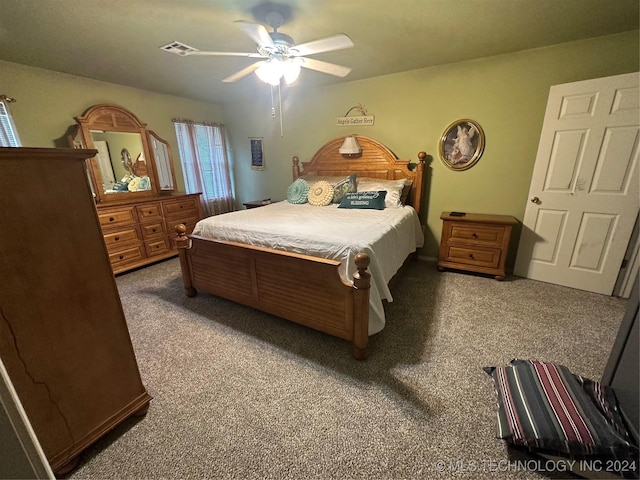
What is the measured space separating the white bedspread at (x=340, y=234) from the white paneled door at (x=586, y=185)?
1343mm

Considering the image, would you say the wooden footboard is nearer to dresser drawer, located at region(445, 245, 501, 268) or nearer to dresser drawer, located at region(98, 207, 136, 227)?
dresser drawer, located at region(98, 207, 136, 227)

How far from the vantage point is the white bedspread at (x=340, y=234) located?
5.82 ft

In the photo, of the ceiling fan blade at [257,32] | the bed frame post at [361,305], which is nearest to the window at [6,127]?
Answer: the ceiling fan blade at [257,32]

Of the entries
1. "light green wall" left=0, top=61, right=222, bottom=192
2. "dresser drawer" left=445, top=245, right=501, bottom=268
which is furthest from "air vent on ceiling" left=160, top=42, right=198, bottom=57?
"dresser drawer" left=445, top=245, right=501, bottom=268

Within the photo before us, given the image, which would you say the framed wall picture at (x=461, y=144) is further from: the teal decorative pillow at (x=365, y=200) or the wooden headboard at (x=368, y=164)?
the teal decorative pillow at (x=365, y=200)

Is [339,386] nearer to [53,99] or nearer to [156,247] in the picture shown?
[156,247]

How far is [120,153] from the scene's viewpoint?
3369mm

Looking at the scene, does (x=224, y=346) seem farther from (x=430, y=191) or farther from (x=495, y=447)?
(x=430, y=191)

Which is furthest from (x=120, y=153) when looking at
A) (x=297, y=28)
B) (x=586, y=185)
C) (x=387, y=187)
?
(x=586, y=185)

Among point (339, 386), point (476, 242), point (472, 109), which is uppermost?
point (472, 109)

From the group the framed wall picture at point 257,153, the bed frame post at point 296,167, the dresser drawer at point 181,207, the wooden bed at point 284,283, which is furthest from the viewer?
the framed wall picture at point 257,153

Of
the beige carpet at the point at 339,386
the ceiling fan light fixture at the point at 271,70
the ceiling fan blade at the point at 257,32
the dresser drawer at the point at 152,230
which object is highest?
the ceiling fan blade at the point at 257,32

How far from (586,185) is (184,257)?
Answer: 3.95m

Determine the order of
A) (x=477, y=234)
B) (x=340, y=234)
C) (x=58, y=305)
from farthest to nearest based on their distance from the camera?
(x=477, y=234), (x=340, y=234), (x=58, y=305)
